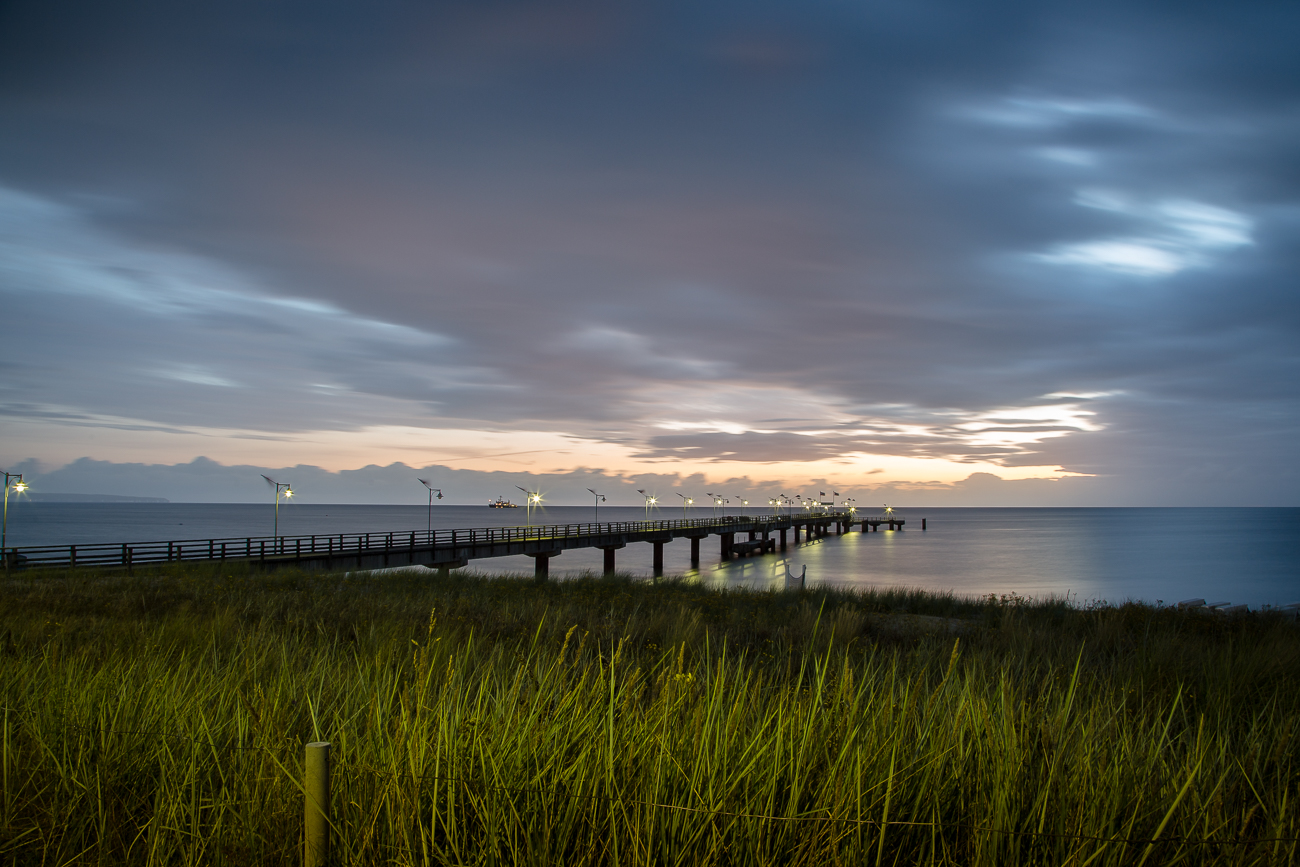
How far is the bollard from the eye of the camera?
2.28m

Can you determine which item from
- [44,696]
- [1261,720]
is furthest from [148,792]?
[1261,720]

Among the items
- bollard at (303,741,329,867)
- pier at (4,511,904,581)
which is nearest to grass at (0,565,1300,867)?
bollard at (303,741,329,867)

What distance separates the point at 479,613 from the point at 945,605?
12.9 metres

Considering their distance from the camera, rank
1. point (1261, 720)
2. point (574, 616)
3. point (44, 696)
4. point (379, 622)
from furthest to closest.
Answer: point (574, 616) → point (379, 622) → point (1261, 720) → point (44, 696)

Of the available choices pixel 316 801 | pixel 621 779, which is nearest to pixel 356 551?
pixel 621 779

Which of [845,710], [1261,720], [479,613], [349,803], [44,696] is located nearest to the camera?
[349,803]

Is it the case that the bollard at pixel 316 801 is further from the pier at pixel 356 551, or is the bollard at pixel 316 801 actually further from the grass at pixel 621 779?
the pier at pixel 356 551

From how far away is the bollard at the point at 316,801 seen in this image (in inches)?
89.7

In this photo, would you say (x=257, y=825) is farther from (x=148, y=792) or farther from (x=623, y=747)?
(x=623, y=747)

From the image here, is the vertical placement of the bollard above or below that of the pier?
above

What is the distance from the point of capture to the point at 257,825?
3.18 m

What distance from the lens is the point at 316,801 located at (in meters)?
2.28

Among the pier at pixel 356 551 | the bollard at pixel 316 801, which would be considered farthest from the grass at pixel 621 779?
the pier at pixel 356 551

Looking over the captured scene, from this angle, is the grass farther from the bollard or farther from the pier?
the pier
